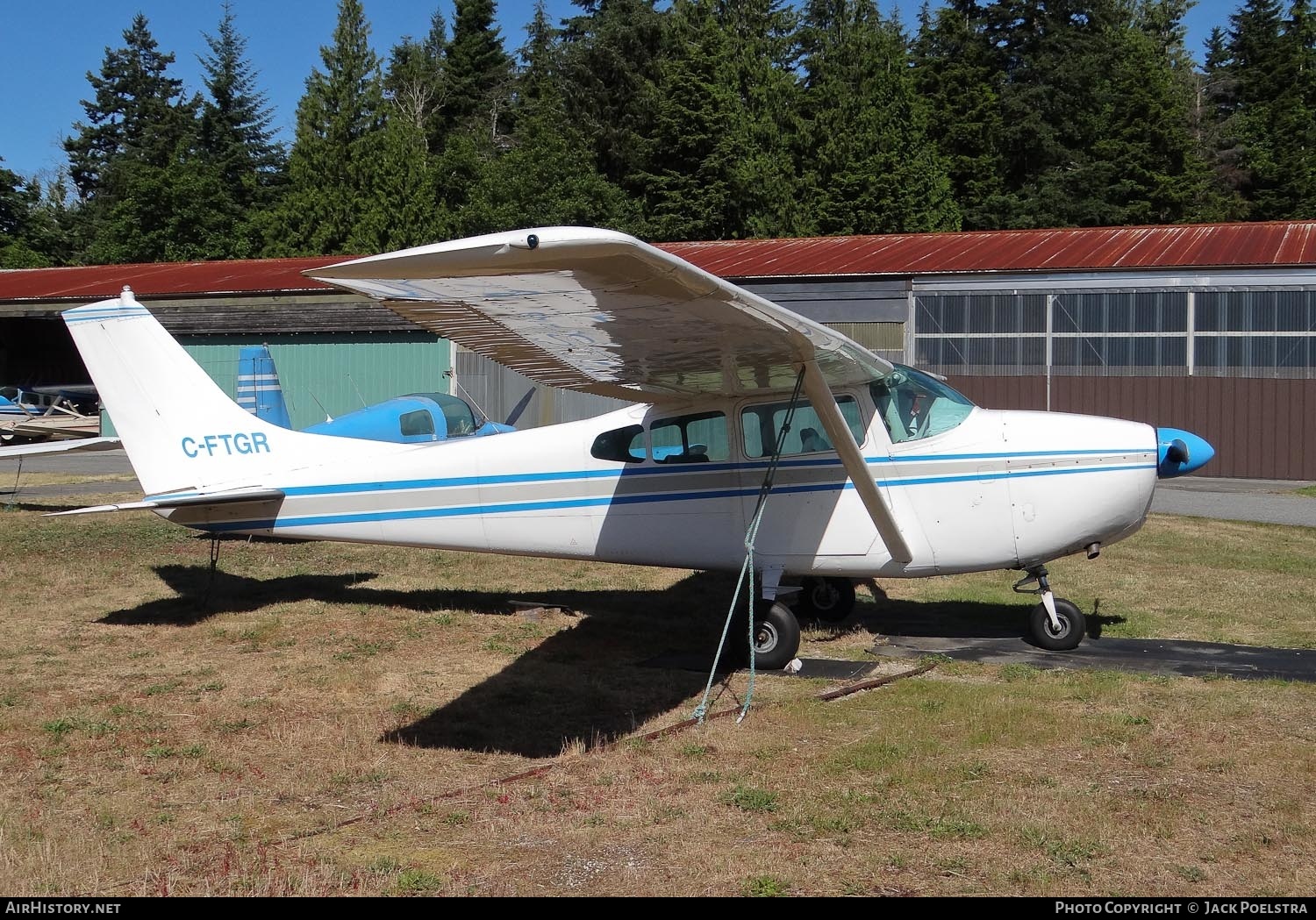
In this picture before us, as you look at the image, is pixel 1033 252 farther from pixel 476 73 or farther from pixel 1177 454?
pixel 476 73

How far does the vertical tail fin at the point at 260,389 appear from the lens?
1675 centimetres

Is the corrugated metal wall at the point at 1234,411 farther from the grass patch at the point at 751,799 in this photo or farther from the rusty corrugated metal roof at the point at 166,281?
the grass patch at the point at 751,799

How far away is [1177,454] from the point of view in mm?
8398

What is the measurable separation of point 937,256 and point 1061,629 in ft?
62.9

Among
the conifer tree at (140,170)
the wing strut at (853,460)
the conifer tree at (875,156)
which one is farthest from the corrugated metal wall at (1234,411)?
the conifer tree at (140,170)

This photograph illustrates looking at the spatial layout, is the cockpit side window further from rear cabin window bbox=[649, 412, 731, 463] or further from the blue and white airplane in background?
rear cabin window bbox=[649, 412, 731, 463]

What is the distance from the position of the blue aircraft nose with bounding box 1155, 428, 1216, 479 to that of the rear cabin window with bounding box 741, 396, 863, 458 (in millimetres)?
2108

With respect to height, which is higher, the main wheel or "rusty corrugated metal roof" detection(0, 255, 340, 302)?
"rusty corrugated metal roof" detection(0, 255, 340, 302)

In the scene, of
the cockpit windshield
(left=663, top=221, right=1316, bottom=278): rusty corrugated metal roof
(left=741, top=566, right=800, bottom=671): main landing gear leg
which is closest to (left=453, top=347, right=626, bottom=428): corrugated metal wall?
(left=663, top=221, right=1316, bottom=278): rusty corrugated metal roof

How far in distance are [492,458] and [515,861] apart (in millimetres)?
4864

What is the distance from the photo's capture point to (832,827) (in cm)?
528

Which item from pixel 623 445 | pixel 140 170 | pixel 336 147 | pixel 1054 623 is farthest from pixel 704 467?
pixel 140 170

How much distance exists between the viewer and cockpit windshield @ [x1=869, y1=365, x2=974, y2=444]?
8688 millimetres

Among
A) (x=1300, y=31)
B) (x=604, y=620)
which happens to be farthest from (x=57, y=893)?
(x=1300, y=31)
